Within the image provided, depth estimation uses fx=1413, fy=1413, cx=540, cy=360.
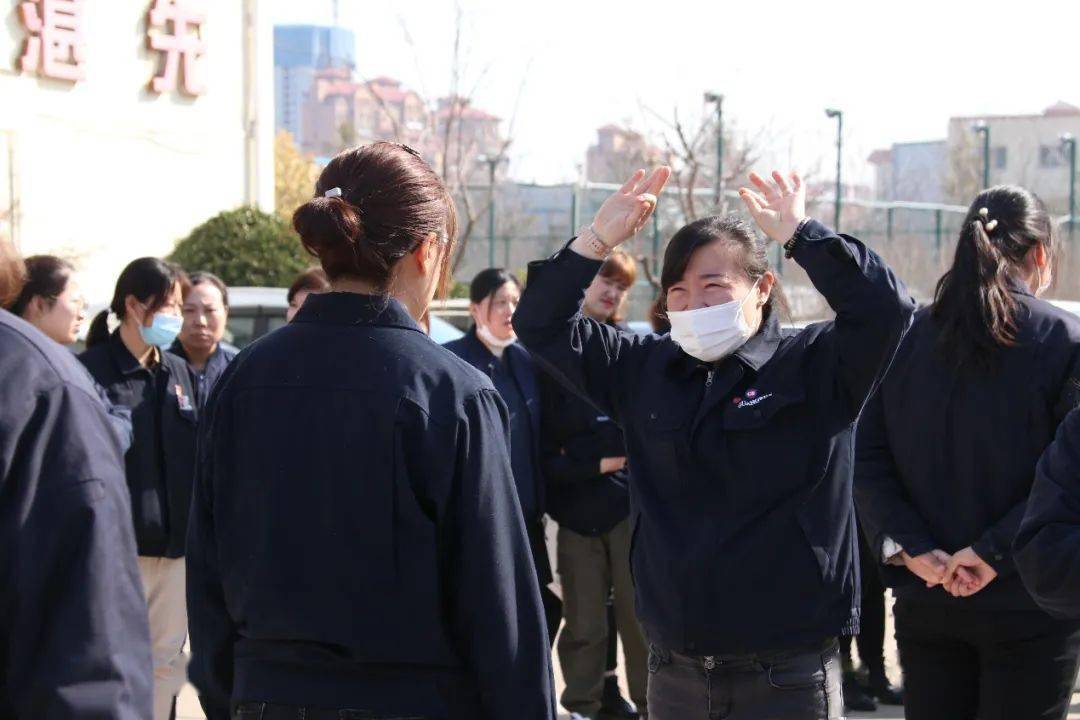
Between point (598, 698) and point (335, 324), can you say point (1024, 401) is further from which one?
point (598, 698)

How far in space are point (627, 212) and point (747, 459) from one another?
671mm

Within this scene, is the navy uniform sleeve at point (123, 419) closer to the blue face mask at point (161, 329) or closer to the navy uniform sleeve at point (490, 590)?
the blue face mask at point (161, 329)

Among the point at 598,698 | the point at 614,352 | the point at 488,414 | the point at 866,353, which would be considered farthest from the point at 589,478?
the point at 488,414

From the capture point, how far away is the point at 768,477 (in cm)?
336

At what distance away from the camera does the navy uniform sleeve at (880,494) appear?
12.8ft

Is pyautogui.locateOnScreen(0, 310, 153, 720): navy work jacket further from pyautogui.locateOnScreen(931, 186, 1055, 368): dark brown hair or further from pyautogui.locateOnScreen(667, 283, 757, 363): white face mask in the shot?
pyautogui.locateOnScreen(931, 186, 1055, 368): dark brown hair

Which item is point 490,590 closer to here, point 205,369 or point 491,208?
point 205,369

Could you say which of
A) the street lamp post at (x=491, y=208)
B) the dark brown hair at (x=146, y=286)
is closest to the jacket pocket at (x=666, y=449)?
the dark brown hair at (x=146, y=286)

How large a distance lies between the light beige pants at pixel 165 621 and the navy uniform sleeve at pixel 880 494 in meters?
2.86

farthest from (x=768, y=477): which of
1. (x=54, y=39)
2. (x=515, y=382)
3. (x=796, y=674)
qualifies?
(x=54, y=39)

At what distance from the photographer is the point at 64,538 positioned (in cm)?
234

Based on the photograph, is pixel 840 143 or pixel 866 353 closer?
pixel 866 353

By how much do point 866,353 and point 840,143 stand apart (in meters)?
21.9

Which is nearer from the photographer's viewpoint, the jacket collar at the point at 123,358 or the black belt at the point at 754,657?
the black belt at the point at 754,657
